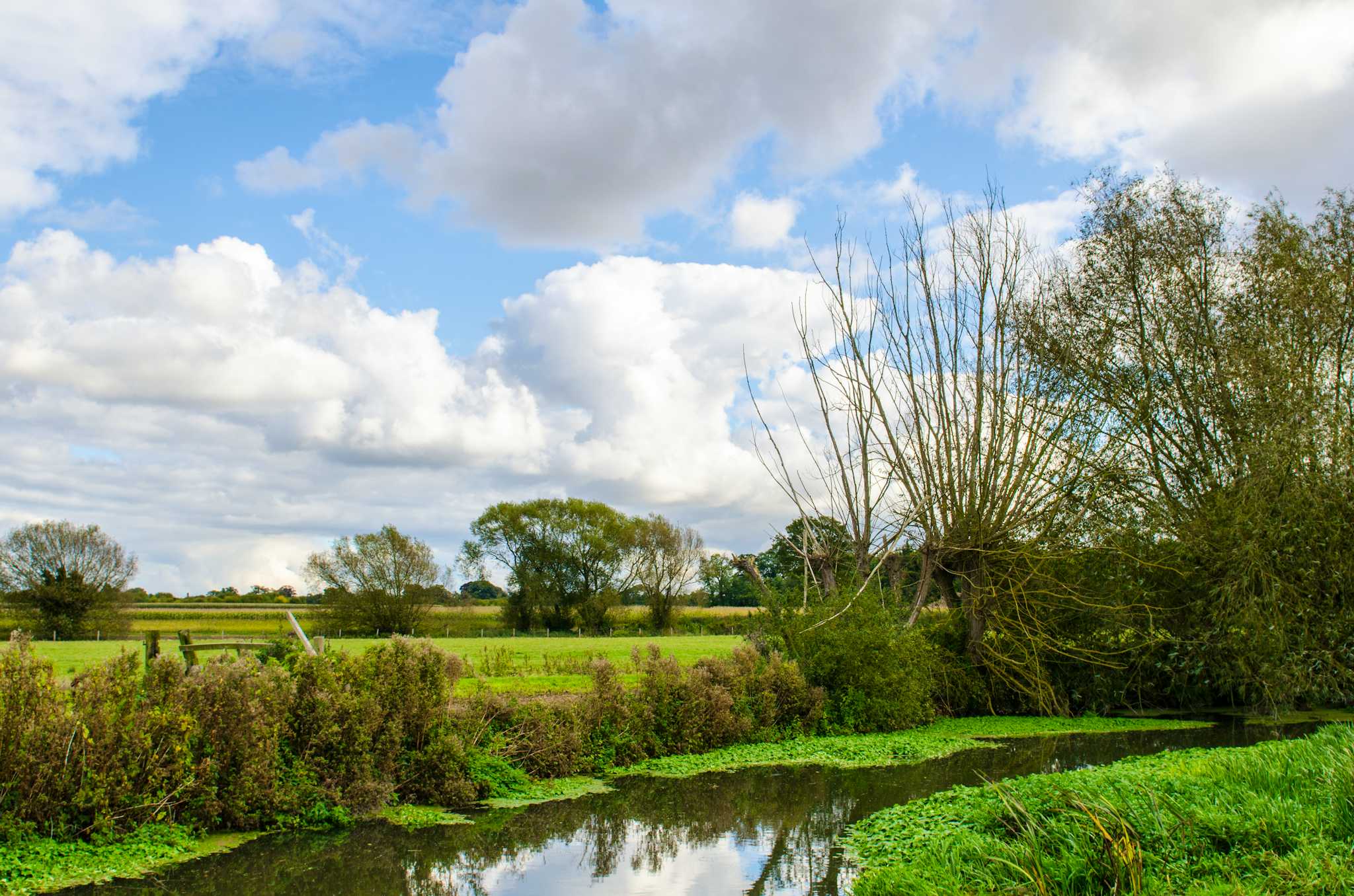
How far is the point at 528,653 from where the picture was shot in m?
30.7

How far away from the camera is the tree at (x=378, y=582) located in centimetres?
4762

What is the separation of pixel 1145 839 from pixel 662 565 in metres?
50.9

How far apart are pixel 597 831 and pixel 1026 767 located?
6244 millimetres

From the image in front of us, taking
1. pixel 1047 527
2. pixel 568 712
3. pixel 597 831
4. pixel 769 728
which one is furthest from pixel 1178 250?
pixel 597 831

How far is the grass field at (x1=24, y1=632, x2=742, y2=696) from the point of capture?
56.6 ft

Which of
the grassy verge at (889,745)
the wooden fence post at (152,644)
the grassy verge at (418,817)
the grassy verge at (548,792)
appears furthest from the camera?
the grassy verge at (889,745)

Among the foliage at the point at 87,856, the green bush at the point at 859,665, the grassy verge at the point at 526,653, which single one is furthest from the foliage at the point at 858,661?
the foliage at the point at 87,856

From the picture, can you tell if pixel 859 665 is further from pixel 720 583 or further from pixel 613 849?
pixel 720 583

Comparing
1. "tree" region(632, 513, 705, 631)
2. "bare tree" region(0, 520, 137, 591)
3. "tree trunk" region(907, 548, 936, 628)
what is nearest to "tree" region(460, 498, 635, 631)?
"tree" region(632, 513, 705, 631)

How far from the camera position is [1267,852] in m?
5.45

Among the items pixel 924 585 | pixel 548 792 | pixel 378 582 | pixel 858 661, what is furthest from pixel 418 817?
pixel 378 582

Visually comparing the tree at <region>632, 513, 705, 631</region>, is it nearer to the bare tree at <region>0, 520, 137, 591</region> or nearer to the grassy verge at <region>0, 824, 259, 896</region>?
the bare tree at <region>0, 520, 137, 591</region>

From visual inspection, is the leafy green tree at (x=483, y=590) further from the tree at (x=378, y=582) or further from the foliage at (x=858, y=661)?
the foliage at (x=858, y=661)

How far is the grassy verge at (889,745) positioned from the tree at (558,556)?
39.4 metres
